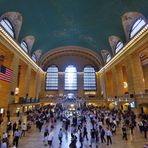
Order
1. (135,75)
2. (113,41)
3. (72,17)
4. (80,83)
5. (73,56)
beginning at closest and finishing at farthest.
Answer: (135,75), (72,17), (113,41), (80,83), (73,56)

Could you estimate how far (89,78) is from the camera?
42.0 metres

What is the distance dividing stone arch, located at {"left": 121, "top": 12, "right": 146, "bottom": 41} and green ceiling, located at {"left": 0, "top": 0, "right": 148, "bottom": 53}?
2.06 feet

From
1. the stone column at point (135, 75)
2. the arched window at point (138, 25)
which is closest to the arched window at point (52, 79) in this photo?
the stone column at point (135, 75)

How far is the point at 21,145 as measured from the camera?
29.8 ft

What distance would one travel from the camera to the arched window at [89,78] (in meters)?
41.8

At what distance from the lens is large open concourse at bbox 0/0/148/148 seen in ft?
36.2

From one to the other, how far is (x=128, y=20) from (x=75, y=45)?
1667 centimetres

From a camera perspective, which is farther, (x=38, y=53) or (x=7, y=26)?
(x=38, y=53)

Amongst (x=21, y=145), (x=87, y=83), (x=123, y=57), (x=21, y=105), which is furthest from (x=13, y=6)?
(x=87, y=83)

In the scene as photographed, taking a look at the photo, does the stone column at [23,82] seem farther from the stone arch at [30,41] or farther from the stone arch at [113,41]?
the stone arch at [113,41]

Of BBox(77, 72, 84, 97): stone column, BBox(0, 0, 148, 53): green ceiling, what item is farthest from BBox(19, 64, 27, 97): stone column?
BBox(77, 72, 84, 97): stone column

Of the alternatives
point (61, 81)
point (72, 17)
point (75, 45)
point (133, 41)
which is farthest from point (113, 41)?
point (61, 81)

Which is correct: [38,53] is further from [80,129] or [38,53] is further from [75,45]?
[80,129]

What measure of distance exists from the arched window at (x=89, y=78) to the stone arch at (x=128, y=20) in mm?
A: 21474
